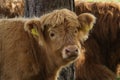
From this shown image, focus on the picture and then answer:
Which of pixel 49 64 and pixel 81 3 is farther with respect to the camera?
pixel 81 3

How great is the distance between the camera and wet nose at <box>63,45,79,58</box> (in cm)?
697

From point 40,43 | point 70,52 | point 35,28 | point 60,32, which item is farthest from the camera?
point 40,43

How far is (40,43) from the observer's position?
7.54 m

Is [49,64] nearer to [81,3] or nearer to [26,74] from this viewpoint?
[26,74]

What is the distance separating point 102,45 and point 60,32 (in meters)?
3.38

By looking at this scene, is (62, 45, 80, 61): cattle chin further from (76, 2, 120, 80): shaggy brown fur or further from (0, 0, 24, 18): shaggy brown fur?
(0, 0, 24, 18): shaggy brown fur

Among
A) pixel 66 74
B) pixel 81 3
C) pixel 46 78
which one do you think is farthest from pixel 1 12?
pixel 46 78

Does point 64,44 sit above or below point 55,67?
above

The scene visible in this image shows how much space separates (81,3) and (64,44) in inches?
139

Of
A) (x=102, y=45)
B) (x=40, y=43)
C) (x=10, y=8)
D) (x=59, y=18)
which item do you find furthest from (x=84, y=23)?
(x=10, y=8)

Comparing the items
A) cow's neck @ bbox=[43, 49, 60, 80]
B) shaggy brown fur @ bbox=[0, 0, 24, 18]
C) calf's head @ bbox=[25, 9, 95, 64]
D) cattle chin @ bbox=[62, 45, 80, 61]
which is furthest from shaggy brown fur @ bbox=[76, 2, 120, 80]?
cattle chin @ bbox=[62, 45, 80, 61]

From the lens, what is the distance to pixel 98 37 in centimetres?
1039

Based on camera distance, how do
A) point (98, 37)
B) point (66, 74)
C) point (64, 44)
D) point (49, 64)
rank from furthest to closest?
1. point (98, 37)
2. point (66, 74)
3. point (49, 64)
4. point (64, 44)

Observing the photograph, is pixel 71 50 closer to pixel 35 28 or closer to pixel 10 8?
pixel 35 28
